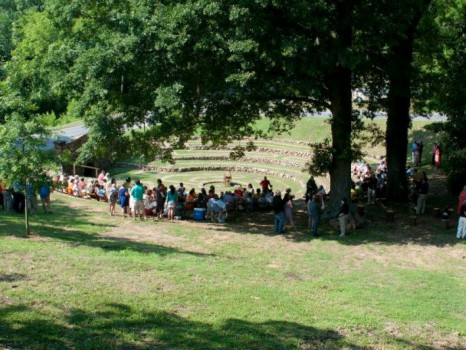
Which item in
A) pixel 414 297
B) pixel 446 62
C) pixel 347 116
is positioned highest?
pixel 446 62

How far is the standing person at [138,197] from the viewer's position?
19.9 metres

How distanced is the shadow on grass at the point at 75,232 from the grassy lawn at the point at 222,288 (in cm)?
6

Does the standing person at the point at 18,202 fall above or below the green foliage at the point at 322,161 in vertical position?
below

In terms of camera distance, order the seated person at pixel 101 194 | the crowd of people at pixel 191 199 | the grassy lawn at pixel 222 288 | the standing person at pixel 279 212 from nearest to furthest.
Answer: the grassy lawn at pixel 222 288 < the crowd of people at pixel 191 199 < the standing person at pixel 279 212 < the seated person at pixel 101 194

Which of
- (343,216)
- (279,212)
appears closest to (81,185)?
(279,212)

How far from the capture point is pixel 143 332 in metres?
9.34

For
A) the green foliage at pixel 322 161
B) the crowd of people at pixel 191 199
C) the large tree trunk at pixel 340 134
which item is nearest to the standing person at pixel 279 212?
the crowd of people at pixel 191 199

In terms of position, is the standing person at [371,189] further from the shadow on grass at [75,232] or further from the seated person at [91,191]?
the seated person at [91,191]

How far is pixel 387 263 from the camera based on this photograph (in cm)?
1570

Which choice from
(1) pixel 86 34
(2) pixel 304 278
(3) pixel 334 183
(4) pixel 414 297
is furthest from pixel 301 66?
(1) pixel 86 34

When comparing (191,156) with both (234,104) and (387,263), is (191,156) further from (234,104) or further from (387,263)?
(387,263)

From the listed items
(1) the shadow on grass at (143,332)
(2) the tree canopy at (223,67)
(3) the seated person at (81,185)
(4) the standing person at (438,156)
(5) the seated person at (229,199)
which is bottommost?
(1) the shadow on grass at (143,332)

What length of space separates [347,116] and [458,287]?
7.99m

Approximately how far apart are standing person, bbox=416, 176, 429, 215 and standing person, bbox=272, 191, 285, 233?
5528mm
